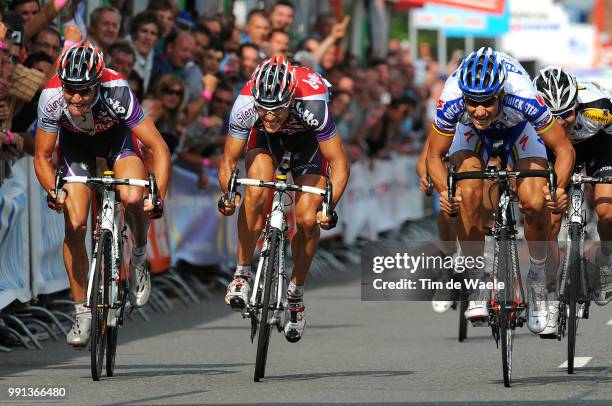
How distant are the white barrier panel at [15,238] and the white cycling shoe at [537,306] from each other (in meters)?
4.03

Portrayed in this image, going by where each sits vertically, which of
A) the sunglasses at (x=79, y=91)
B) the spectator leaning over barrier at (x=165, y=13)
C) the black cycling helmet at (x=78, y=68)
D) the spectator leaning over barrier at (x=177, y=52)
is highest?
the spectator leaning over barrier at (x=165, y=13)

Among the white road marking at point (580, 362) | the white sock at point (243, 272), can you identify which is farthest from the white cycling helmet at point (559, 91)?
the white sock at point (243, 272)

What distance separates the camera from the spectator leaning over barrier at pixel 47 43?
13.6 m

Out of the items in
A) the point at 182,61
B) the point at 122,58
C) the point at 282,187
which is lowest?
the point at 282,187

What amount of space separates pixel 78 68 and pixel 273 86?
4.06ft

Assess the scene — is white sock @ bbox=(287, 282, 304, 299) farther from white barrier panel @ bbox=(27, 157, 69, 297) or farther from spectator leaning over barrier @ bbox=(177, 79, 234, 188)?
spectator leaning over barrier @ bbox=(177, 79, 234, 188)

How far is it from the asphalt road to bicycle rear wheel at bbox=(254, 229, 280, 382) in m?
0.17

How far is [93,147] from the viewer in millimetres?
10938

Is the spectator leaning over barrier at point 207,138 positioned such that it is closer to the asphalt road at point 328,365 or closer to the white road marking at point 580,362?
the asphalt road at point 328,365

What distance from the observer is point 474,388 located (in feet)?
32.5

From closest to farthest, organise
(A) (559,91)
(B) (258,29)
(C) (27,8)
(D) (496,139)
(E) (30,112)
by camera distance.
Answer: (D) (496,139)
(A) (559,91)
(E) (30,112)
(C) (27,8)
(B) (258,29)

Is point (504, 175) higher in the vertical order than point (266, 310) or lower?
higher

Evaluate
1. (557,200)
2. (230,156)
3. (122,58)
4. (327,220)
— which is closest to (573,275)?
(557,200)

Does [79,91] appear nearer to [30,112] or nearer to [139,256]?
[139,256]
